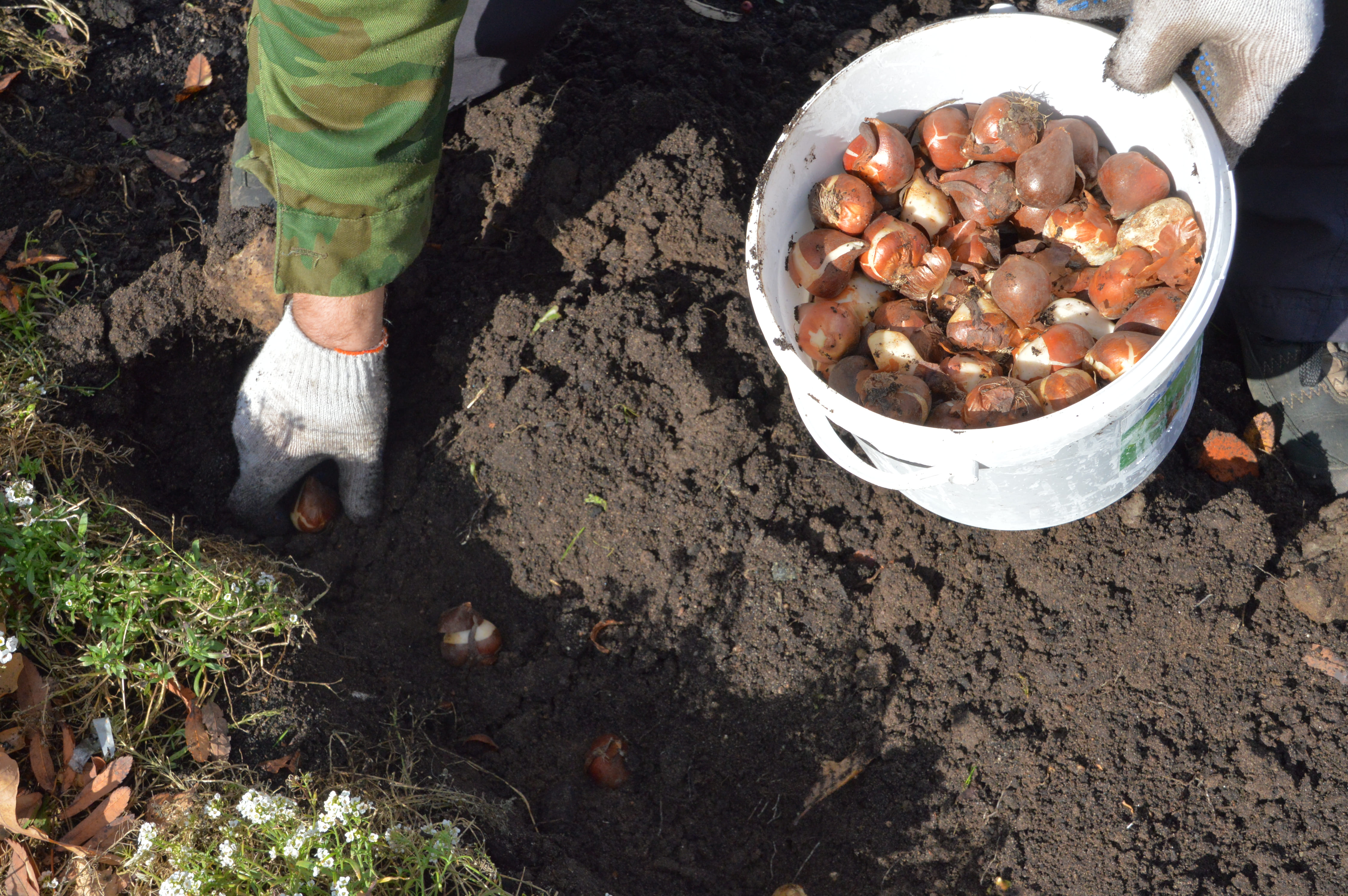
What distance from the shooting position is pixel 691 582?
7.43ft

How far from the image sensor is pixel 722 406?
94.0 inches

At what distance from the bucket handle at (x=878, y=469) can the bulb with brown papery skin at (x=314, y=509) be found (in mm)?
1418

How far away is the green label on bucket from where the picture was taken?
1885 millimetres

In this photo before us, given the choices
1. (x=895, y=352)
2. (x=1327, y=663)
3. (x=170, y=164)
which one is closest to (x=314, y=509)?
(x=170, y=164)

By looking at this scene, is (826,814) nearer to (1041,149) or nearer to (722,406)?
(722,406)

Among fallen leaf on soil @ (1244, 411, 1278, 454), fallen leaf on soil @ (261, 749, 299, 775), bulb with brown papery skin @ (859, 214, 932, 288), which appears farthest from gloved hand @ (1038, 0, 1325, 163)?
fallen leaf on soil @ (261, 749, 299, 775)

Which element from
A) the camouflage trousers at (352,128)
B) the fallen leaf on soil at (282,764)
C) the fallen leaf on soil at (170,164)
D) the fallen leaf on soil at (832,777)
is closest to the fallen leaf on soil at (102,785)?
the fallen leaf on soil at (282,764)

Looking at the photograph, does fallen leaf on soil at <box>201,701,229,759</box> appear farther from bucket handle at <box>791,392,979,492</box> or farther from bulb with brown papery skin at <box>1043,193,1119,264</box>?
bulb with brown papery skin at <box>1043,193,1119,264</box>

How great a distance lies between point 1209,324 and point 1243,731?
50.9 inches

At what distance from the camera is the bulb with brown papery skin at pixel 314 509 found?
2.57 meters

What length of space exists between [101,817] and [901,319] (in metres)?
2.04

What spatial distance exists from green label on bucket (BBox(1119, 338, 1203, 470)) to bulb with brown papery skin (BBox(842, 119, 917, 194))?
0.78 metres

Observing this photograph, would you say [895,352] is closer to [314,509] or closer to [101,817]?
[314,509]

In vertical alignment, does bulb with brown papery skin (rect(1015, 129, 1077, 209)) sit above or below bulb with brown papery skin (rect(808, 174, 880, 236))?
above
